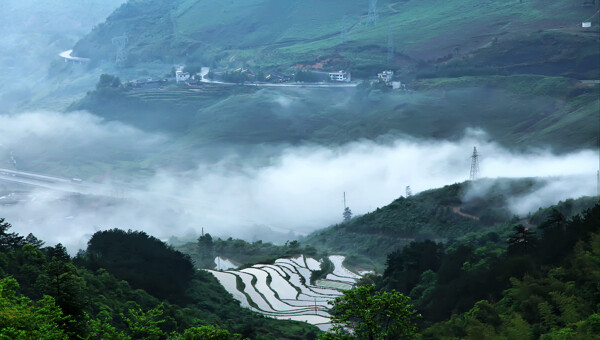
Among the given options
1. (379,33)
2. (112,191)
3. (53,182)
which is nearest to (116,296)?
(112,191)

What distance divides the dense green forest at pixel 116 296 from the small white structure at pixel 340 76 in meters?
108

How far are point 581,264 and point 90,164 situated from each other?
12287 cm

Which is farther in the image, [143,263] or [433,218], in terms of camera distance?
[433,218]

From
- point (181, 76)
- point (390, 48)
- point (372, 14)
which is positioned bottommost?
point (181, 76)

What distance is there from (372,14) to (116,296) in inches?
6166

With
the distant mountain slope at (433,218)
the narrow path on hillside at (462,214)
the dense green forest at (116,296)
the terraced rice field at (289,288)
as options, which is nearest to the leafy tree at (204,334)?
the dense green forest at (116,296)

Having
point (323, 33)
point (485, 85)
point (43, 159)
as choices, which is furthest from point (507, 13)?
point (43, 159)

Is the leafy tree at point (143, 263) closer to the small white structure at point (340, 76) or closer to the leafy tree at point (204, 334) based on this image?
the leafy tree at point (204, 334)

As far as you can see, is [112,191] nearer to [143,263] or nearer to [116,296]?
[143,263]

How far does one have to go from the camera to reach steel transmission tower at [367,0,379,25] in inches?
7269

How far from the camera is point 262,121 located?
148 metres

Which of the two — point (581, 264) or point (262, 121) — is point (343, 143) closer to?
point (262, 121)

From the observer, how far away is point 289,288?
59938 millimetres

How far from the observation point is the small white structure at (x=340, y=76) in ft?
529
